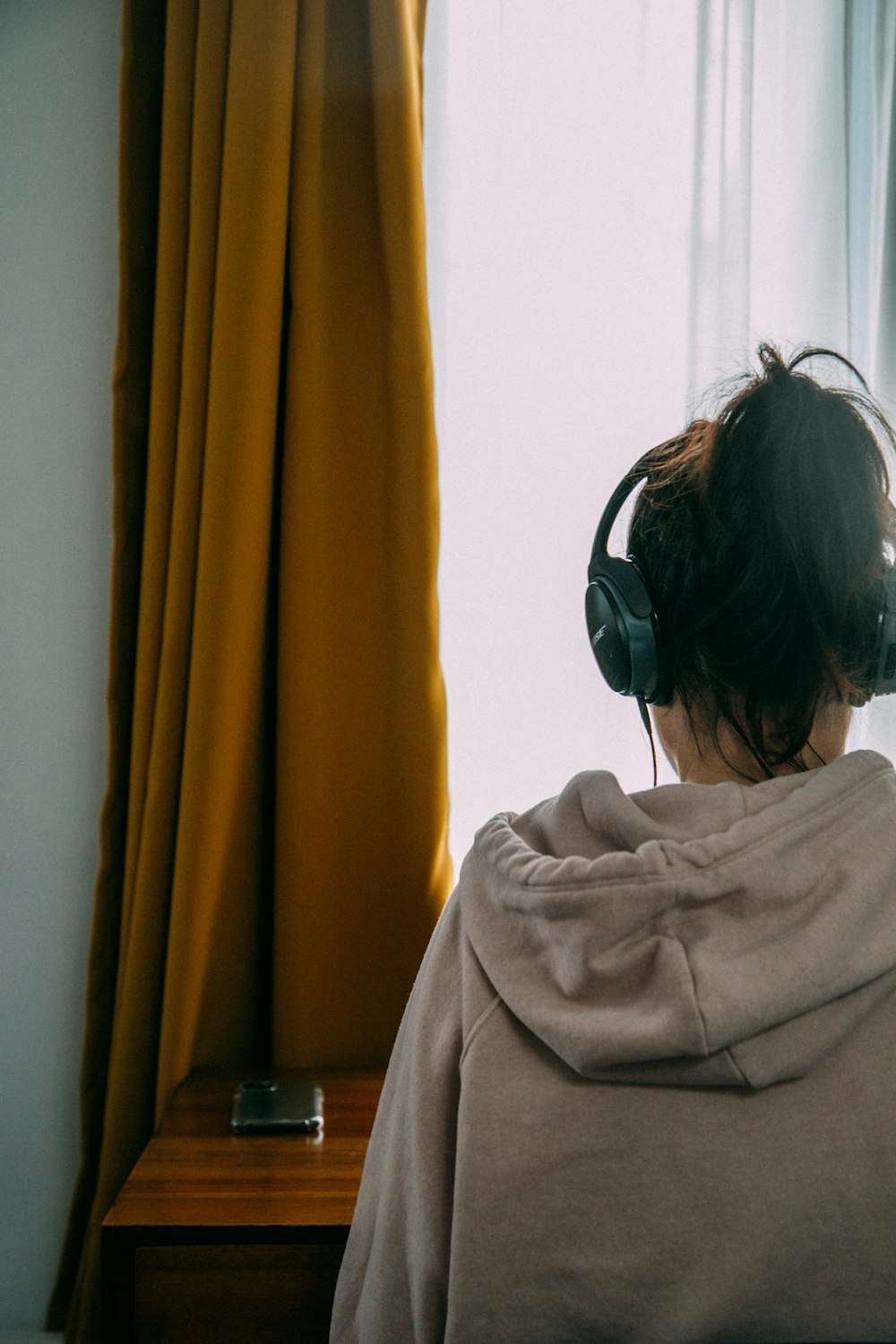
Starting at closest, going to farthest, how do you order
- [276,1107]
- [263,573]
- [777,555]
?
[777,555] < [276,1107] < [263,573]

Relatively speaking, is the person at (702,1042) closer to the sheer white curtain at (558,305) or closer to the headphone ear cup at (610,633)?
the headphone ear cup at (610,633)

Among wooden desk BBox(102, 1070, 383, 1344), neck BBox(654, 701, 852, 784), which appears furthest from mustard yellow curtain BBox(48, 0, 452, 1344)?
neck BBox(654, 701, 852, 784)

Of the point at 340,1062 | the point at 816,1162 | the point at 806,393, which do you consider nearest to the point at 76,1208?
the point at 340,1062

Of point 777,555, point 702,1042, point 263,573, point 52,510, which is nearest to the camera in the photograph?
point 702,1042

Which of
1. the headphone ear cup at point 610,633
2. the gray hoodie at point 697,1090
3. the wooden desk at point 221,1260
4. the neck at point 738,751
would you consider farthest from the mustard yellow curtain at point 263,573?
the gray hoodie at point 697,1090

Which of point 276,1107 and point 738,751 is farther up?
point 738,751

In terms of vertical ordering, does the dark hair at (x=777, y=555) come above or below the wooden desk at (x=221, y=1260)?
above

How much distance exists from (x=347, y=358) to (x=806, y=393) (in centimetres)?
82

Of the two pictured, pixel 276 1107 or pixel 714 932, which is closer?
pixel 714 932

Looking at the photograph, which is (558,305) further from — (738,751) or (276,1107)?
(276,1107)

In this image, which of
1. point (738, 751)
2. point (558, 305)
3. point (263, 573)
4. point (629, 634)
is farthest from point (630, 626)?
point (558, 305)

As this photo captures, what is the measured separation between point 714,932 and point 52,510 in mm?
1214

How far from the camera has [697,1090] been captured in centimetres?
61

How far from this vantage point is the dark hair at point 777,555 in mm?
698
